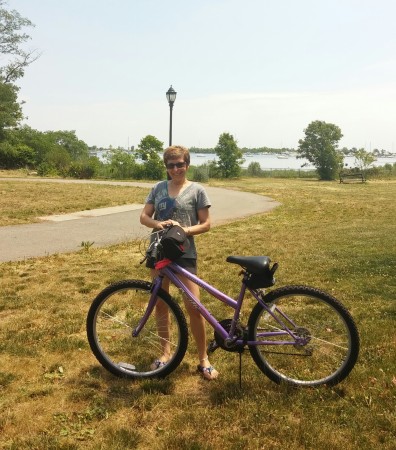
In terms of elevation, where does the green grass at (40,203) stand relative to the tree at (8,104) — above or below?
below

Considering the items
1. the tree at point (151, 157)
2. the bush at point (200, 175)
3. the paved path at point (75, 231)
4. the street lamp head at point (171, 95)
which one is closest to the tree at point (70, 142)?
the tree at point (151, 157)

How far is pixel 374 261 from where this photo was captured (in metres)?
7.51

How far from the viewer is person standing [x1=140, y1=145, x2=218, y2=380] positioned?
3518 mm

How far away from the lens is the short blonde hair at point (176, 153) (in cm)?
351

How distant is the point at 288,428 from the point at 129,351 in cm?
176

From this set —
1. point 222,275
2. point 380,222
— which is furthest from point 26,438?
point 380,222

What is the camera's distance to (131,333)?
3834 mm

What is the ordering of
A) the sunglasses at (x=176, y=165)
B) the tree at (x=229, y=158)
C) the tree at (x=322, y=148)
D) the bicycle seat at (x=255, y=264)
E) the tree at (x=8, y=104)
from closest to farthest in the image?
the bicycle seat at (x=255, y=264) < the sunglasses at (x=176, y=165) < the tree at (x=8, y=104) < the tree at (x=229, y=158) < the tree at (x=322, y=148)

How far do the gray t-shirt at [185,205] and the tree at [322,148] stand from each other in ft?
180

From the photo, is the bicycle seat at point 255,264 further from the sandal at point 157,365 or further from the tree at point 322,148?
the tree at point 322,148

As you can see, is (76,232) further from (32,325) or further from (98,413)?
(98,413)

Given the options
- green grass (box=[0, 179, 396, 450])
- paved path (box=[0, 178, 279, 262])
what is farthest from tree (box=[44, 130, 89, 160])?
green grass (box=[0, 179, 396, 450])

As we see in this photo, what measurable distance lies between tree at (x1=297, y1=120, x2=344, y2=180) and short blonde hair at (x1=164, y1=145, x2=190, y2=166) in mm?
54905

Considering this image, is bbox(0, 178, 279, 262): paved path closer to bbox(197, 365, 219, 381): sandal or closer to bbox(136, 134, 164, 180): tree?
bbox(197, 365, 219, 381): sandal
